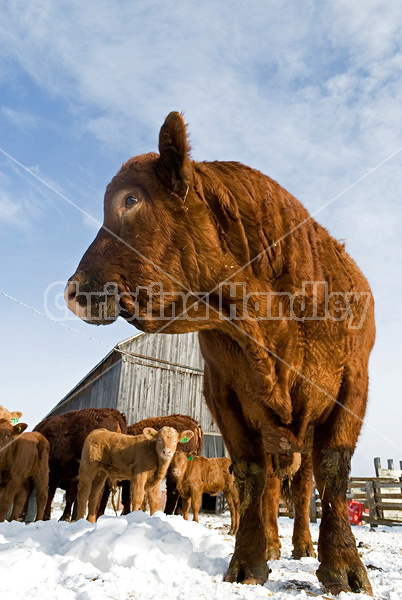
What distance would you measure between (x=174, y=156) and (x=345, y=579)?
2477 millimetres

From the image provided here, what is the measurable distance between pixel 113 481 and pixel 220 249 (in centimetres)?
668

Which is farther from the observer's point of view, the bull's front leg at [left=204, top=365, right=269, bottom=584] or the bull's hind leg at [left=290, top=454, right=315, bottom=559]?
the bull's hind leg at [left=290, top=454, right=315, bottom=559]

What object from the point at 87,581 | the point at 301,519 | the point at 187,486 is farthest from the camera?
the point at 187,486

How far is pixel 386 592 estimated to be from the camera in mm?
2732

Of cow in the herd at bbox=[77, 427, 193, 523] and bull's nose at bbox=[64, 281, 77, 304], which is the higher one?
bull's nose at bbox=[64, 281, 77, 304]

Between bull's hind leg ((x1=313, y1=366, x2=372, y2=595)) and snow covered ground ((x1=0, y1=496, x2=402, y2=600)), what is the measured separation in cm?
18

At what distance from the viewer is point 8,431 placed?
21.9 ft

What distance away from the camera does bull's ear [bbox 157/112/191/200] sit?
97.3 inches

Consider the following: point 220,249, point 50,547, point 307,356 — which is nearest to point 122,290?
point 220,249

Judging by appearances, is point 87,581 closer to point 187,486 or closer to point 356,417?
point 356,417

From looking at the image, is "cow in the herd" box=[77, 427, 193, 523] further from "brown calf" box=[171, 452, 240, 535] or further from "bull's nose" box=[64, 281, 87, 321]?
"bull's nose" box=[64, 281, 87, 321]

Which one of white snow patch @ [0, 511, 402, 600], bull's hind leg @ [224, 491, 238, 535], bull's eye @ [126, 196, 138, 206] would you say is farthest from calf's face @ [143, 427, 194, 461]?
bull's eye @ [126, 196, 138, 206]

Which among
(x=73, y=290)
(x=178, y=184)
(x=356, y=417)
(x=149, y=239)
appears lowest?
(x=356, y=417)

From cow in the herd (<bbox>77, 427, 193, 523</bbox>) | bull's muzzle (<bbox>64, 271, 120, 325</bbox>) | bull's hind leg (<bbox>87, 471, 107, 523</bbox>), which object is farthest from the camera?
cow in the herd (<bbox>77, 427, 193, 523</bbox>)
